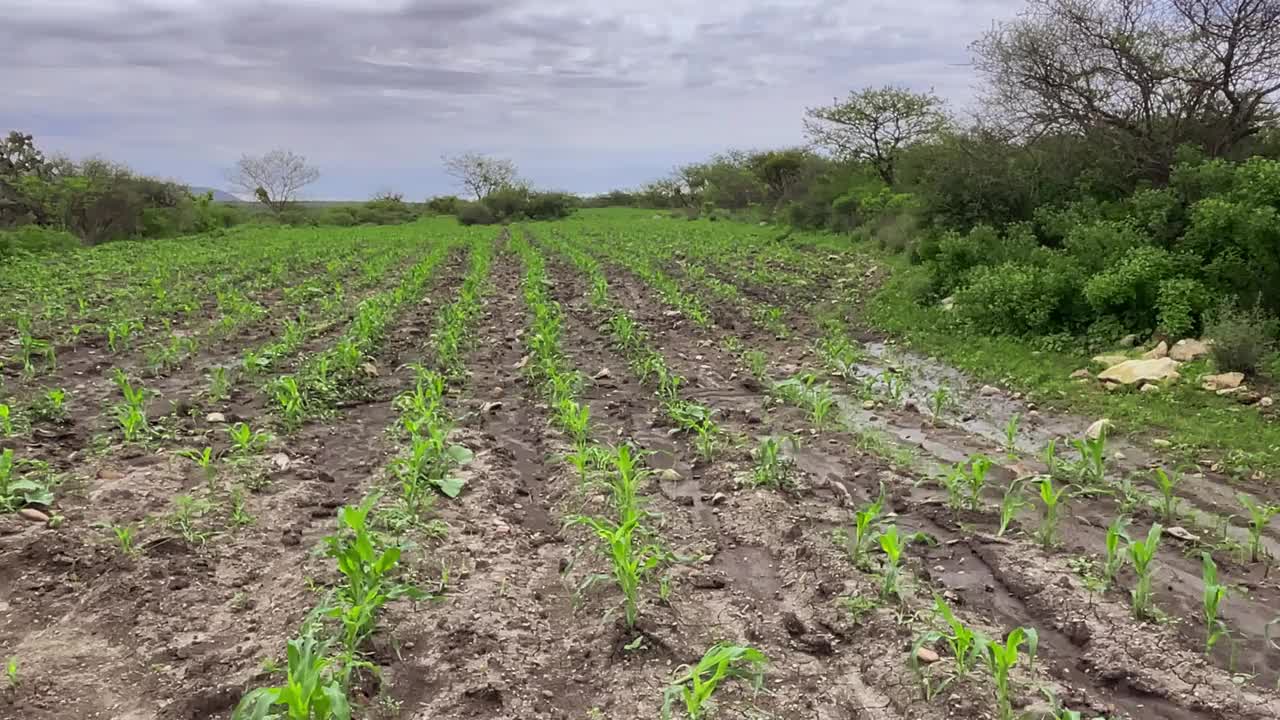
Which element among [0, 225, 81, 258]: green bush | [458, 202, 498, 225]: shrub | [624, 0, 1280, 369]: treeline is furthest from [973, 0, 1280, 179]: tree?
[458, 202, 498, 225]: shrub

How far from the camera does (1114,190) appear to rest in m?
13.5

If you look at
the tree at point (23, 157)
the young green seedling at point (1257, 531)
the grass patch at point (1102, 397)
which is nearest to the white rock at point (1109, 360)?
the grass patch at point (1102, 397)

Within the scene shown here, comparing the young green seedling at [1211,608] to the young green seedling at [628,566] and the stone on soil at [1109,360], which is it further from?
the stone on soil at [1109,360]

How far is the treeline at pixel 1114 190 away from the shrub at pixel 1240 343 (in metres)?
0.03

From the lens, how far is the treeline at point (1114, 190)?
898 cm

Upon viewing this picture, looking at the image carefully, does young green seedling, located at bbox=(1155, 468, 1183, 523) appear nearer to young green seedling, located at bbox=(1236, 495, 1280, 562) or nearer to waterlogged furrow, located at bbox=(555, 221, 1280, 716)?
young green seedling, located at bbox=(1236, 495, 1280, 562)

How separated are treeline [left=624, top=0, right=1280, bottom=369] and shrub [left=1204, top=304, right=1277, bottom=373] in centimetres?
3

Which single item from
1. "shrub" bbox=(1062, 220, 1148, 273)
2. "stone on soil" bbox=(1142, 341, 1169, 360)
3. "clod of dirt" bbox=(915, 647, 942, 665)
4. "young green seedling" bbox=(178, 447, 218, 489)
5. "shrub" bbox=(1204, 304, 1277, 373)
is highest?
"shrub" bbox=(1062, 220, 1148, 273)

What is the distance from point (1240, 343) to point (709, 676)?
687 cm

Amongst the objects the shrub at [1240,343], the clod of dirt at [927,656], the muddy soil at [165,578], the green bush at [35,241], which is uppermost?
the green bush at [35,241]

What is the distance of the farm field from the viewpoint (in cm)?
334

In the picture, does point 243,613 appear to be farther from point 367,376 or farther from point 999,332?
point 999,332

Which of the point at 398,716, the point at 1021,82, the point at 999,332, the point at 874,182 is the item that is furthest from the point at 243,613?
the point at 874,182

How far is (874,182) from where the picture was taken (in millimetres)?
30484
